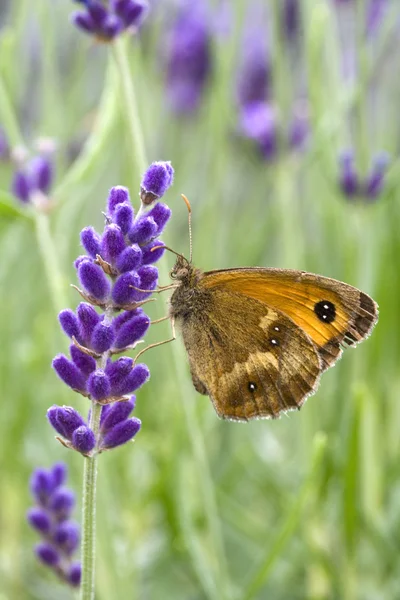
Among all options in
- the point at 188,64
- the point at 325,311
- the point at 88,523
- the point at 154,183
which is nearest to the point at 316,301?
the point at 325,311

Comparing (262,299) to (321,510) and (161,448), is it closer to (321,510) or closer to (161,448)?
(161,448)

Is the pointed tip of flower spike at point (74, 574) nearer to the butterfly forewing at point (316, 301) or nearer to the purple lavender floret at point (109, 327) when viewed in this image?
the purple lavender floret at point (109, 327)

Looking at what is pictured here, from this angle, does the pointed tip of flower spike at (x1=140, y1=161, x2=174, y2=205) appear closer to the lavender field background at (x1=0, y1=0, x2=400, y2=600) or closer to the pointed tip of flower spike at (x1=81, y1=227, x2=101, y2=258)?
the pointed tip of flower spike at (x1=81, y1=227, x2=101, y2=258)

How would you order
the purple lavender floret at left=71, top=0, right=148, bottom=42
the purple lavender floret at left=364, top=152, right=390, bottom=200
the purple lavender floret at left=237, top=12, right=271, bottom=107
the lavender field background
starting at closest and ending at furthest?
the purple lavender floret at left=71, top=0, right=148, bottom=42 < the lavender field background < the purple lavender floret at left=364, top=152, right=390, bottom=200 < the purple lavender floret at left=237, top=12, right=271, bottom=107

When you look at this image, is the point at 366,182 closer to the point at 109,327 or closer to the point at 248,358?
the point at 248,358

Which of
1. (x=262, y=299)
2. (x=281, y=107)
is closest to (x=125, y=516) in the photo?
(x=262, y=299)

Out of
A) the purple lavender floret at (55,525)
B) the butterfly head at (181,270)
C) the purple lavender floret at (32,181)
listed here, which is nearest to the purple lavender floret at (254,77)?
the purple lavender floret at (32,181)

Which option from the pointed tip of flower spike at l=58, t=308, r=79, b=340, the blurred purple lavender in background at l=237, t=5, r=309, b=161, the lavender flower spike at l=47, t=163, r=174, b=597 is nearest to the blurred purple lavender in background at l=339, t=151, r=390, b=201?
the blurred purple lavender in background at l=237, t=5, r=309, b=161
